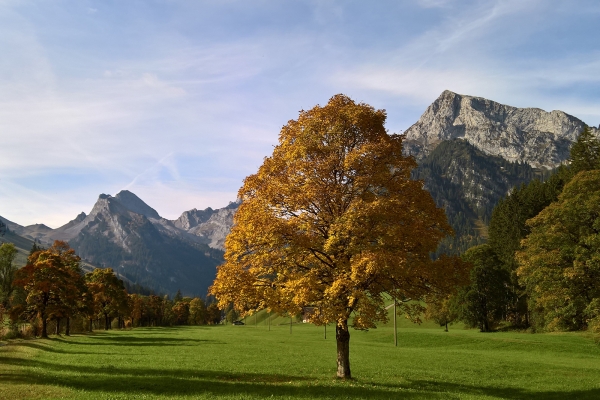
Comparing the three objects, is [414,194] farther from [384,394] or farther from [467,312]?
[467,312]

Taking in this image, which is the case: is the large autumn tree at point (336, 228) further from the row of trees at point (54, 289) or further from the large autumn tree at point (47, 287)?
the large autumn tree at point (47, 287)

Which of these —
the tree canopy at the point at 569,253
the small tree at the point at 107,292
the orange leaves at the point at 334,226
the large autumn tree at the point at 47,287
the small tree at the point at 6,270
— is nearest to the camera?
the orange leaves at the point at 334,226

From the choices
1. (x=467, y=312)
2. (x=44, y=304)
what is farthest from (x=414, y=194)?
(x=467, y=312)

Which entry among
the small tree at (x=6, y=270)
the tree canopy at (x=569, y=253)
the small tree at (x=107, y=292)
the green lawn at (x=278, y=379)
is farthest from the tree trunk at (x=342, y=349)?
the small tree at (x=6, y=270)

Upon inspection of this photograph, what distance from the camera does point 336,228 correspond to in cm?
2388

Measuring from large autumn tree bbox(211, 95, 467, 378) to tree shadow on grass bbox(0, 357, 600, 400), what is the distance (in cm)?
373

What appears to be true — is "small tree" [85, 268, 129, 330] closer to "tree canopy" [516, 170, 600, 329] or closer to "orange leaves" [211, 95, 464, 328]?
"orange leaves" [211, 95, 464, 328]

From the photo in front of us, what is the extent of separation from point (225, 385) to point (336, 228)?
1252cm

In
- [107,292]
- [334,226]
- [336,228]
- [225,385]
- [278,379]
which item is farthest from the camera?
[107,292]

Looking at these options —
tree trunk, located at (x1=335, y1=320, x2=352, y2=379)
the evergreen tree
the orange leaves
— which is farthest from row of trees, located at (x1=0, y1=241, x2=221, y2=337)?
the evergreen tree

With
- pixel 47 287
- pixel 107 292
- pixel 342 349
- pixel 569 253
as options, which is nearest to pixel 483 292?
pixel 569 253

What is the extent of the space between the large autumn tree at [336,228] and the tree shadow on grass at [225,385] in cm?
373

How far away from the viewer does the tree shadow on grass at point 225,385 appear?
2330cm

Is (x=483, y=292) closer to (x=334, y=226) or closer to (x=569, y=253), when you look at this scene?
(x=569, y=253)
